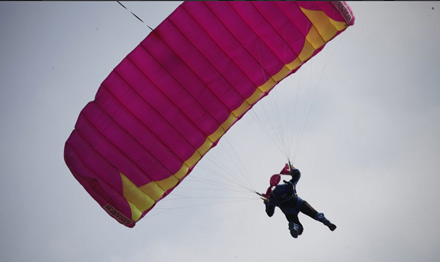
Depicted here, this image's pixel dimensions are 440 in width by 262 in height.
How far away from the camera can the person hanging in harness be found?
1067 centimetres

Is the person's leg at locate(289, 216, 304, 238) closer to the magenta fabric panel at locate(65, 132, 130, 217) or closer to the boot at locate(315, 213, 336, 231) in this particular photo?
the boot at locate(315, 213, 336, 231)

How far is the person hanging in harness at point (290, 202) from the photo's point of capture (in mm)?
10672

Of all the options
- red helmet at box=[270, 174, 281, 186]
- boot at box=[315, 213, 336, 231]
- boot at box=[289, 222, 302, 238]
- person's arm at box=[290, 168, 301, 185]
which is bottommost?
boot at box=[315, 213, 336, 231]

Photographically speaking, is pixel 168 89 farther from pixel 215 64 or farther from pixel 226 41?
pixel 226 41

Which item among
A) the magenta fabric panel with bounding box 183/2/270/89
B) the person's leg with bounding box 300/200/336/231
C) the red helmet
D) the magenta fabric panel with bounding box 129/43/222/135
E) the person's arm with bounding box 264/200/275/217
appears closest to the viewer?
the magenta fabric panel with bounding box 183/2/270/89

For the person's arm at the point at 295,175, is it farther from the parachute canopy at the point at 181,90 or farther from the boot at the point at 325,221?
the parachute canopy at the point at 181,90

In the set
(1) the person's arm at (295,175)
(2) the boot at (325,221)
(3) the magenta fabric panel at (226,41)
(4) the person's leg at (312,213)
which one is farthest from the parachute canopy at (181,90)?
(2) the boot at (325,221)

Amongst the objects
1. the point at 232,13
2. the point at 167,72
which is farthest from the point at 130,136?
the point at 232,13

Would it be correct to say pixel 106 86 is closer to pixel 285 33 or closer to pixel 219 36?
pixel 219 36

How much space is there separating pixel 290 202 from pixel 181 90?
3.02 metres

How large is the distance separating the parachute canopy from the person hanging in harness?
1.46m

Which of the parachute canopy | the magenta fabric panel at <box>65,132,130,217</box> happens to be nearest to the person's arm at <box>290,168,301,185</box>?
the parachute canopy

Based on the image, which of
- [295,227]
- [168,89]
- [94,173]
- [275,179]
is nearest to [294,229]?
[295,227]

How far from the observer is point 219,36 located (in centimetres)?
1031
